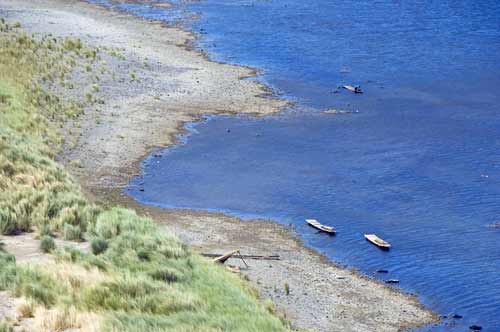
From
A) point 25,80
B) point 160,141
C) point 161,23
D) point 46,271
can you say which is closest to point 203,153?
point 160,141

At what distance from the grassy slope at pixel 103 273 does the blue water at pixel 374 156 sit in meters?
7.14

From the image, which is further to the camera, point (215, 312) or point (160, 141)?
point (160, 141)

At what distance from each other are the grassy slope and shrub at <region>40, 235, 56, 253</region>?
0.05 meters

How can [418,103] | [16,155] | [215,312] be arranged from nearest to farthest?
[215,312]
[16,155]
[418,103]

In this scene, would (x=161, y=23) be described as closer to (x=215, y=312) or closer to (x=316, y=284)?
(x=316, y=284)

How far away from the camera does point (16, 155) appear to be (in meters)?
30.2

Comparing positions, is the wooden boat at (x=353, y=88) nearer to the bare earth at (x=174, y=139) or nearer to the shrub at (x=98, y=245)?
the bare earth at (x=174, y=139)

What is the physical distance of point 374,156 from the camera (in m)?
42.6

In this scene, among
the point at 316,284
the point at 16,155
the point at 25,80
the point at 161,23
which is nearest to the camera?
the point at 316,284

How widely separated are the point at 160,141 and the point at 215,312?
26.5m

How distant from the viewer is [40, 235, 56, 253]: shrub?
2139 cm

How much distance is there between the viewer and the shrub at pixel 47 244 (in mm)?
21391

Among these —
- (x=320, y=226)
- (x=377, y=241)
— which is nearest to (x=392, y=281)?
(x=377, y=241)

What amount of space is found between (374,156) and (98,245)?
905 inches
